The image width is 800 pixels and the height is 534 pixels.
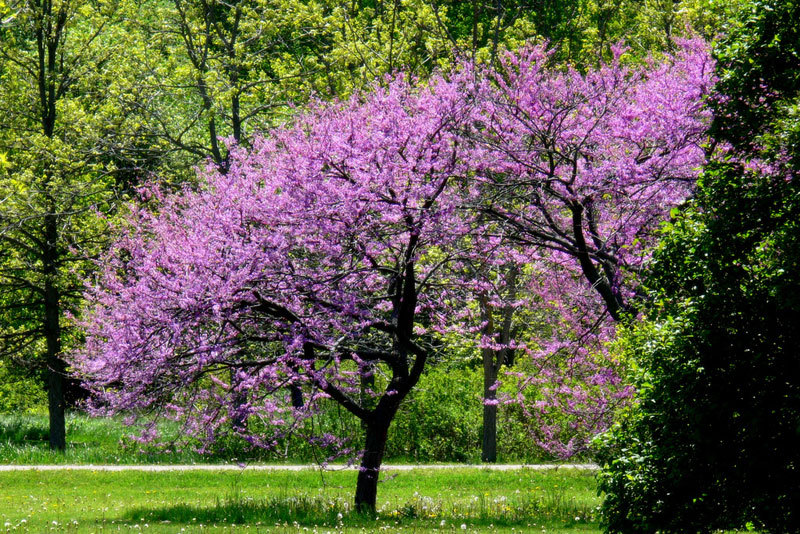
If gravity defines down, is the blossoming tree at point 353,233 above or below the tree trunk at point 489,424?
above

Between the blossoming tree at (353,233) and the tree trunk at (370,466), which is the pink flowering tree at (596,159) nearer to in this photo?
the blossoming tree at (353,233)

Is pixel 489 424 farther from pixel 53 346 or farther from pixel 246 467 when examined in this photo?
pixel 53 346

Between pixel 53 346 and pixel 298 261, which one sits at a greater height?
pixel 298 261

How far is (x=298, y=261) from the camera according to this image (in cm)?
1220

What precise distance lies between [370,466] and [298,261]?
3.28 m

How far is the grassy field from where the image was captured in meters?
12.1

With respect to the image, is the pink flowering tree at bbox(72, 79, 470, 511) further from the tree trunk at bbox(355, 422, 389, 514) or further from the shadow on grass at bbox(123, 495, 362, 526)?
the shadow on grass at bbox(123, 495, 362, 526)

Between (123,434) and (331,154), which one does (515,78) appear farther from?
(123,434)

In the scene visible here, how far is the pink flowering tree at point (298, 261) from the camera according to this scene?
449 inches

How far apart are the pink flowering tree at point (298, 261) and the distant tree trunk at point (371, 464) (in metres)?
0.31

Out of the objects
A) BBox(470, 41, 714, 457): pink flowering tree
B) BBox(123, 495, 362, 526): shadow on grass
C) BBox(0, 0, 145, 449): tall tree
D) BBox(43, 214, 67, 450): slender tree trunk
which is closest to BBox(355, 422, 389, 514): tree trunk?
BBox(123, 495, 362, 526): shadow on grass

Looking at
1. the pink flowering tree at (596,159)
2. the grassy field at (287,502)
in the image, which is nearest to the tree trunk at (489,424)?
the grassy field at (287,502)

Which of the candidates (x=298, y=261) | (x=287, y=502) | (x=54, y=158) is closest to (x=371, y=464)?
(x=287, y=502)

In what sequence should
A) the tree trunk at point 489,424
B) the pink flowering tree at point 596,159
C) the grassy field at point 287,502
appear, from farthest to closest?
1. the tree trunk at point 489,424
2. the grassy field at point 287,502
3. the pink flowering tree at point 596,159
